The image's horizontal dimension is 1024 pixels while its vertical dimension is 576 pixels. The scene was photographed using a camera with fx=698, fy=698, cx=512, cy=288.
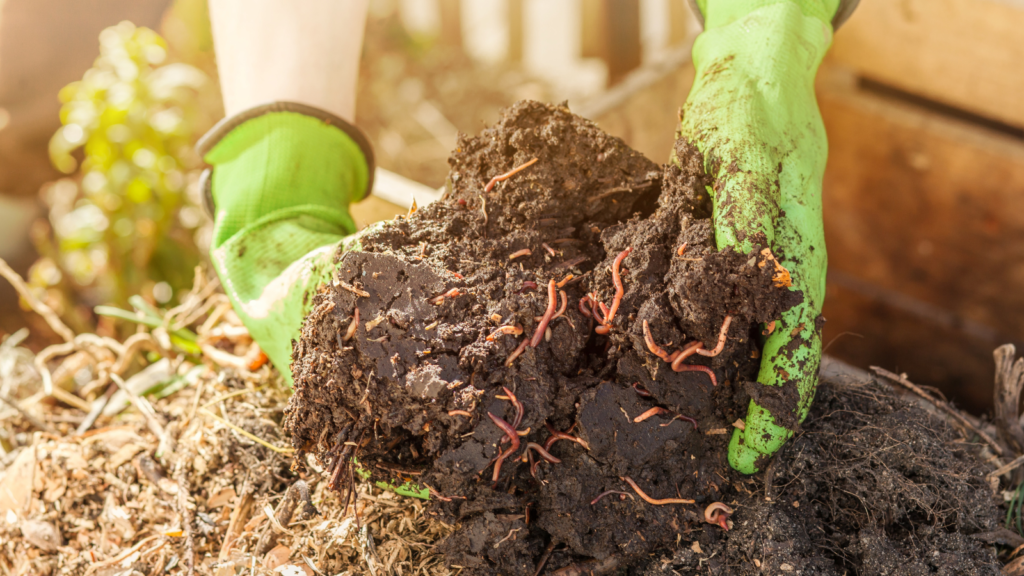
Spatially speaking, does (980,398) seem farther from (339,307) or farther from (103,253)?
(103,253)

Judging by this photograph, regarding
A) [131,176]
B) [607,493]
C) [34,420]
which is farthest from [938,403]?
[131,176]

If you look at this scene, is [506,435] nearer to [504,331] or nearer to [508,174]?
[504,331]

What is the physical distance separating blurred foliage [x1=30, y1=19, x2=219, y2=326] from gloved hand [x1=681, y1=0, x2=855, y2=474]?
2.54 meters

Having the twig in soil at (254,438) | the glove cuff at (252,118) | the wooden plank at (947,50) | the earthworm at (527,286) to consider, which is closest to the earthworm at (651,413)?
the earthworm at (527,286)

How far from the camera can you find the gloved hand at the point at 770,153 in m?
1.43

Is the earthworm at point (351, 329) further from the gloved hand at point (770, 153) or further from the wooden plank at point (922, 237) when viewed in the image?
the wooden plank at point (922, 237)

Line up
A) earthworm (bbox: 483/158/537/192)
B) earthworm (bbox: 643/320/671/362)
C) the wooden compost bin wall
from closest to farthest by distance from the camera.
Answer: earthworm (bbox: 643/320/671/362)
earthworm (bbox: 483/158/537/192)
the wooden compost bin wall

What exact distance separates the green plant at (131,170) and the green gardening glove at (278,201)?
3.97ft

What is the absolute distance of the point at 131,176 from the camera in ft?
10.5

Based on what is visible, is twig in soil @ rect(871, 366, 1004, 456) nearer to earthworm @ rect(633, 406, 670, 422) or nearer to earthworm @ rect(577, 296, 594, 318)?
earthworm @ rect(633, 406, 670, 422)

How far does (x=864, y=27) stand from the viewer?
322 centimetres

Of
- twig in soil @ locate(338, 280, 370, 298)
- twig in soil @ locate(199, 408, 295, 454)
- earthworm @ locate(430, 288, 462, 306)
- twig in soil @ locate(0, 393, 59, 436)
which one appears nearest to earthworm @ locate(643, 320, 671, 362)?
earthworm @ locate(430, 288, 462, 306)

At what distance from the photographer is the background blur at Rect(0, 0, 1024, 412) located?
3072 mm

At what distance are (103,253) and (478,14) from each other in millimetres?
3417
